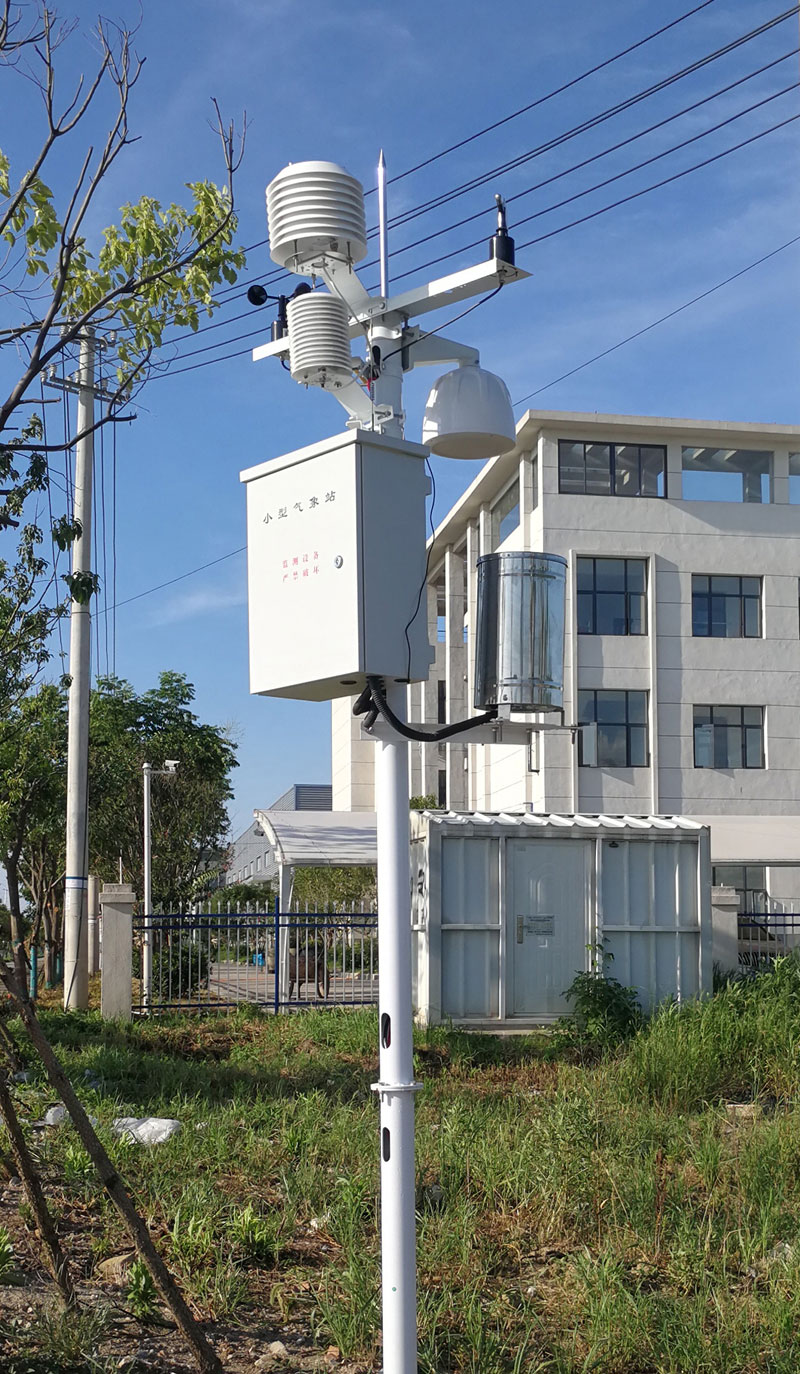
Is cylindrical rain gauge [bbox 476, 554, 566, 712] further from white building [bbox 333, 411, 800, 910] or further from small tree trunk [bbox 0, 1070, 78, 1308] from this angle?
white building [bbox 333, 411, 800, 910]

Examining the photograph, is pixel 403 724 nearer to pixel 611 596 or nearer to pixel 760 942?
pixel 760 942

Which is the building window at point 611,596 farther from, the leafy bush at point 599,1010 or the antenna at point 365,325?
the antenna at point 365,325

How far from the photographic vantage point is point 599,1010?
1415 cm

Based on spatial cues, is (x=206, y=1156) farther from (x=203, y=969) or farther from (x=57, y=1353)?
(x=203, y=969)

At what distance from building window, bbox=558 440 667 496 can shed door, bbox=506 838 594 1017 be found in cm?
1952

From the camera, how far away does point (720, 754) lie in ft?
112

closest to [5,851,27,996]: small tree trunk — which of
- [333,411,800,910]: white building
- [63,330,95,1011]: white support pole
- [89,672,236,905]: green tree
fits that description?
[63,330,95,1011]: white support pole

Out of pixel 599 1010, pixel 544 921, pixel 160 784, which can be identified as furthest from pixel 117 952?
pixel 160 784

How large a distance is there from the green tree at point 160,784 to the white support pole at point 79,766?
34.9 feet

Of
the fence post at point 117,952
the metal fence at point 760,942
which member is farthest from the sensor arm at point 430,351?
the metal fence at point 760,942

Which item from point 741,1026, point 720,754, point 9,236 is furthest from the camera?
point 720,754

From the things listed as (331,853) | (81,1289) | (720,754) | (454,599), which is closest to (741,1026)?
(81,1289)

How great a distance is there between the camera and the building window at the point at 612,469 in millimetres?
33875

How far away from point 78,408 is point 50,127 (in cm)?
1261
